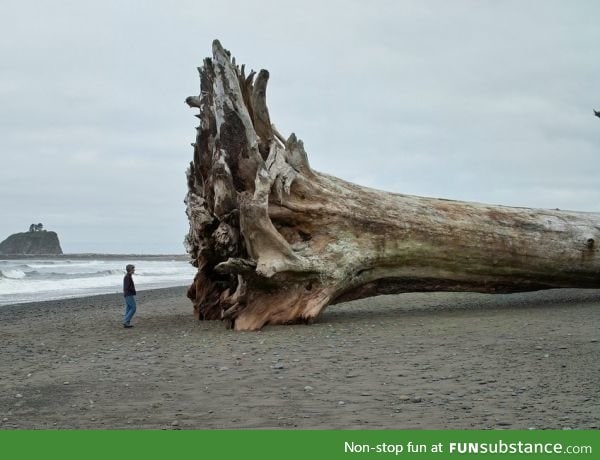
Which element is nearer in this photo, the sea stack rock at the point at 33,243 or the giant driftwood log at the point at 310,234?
the giant driftwood log at the point at 310,234

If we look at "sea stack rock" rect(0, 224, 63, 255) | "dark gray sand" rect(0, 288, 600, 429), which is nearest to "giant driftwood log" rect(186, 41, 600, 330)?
"dark gray sand" rect(0, 288, 600, 429)

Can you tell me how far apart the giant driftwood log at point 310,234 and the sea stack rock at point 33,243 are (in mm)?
119783

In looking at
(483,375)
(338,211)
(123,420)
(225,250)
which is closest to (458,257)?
(338,211)

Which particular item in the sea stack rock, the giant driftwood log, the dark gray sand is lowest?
the dark gray sand

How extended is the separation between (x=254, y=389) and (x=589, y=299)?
9.19 meters

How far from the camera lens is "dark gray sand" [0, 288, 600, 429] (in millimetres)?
5160

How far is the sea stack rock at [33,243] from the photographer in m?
122

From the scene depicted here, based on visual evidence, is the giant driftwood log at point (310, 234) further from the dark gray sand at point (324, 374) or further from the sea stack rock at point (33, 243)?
the sea stack rock at point (33, 243)

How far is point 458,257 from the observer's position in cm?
1189

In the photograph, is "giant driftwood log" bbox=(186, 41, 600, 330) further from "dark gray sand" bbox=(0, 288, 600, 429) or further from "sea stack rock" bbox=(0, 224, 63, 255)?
"sea stack rock" bbox=(0, 224, 63, 255)

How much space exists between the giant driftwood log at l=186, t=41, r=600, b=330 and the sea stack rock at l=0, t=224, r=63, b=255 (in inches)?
4716

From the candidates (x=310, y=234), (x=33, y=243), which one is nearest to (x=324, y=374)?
(x=310, y=234)

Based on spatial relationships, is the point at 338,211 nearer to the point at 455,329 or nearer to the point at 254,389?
the point at 455,329

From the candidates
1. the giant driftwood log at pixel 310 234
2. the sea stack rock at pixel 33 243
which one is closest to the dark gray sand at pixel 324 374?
the giant driftwood log at pixel 310 234
